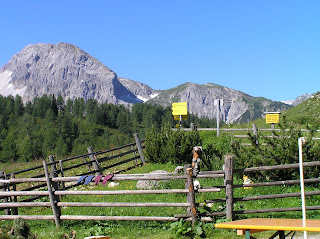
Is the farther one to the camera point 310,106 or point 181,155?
point 310,106

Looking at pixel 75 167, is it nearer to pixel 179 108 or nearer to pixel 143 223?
pixel 143 223

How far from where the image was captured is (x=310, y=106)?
4084 cm

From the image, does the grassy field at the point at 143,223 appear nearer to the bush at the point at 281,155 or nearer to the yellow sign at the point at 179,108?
the bush at the point at 281,155

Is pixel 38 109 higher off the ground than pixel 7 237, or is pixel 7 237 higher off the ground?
pixel 38 109

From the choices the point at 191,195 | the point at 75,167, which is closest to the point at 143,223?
the point at 191,195

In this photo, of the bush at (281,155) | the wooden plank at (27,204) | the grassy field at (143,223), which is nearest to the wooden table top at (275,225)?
the grassy field at (143,223)

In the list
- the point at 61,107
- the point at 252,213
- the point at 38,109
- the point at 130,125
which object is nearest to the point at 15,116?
the point at 38,109

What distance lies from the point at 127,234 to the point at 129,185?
540 centimetres

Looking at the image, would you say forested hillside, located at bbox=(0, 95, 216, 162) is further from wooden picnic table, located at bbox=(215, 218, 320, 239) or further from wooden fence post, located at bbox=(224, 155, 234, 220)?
wooden picnic table, located at bbox=(215, 218, 320, 239)

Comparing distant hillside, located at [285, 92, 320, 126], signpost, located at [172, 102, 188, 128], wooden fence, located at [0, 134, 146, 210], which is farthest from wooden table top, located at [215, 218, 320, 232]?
distant hillside, located at [285, 92, 320, 126]

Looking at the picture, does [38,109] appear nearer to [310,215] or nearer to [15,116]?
[15,116]

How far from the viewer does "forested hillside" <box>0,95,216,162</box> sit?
10362 cm

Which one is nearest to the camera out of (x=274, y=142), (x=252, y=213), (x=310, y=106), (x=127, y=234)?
(x=127, y=234)

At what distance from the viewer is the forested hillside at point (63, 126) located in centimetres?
10362
